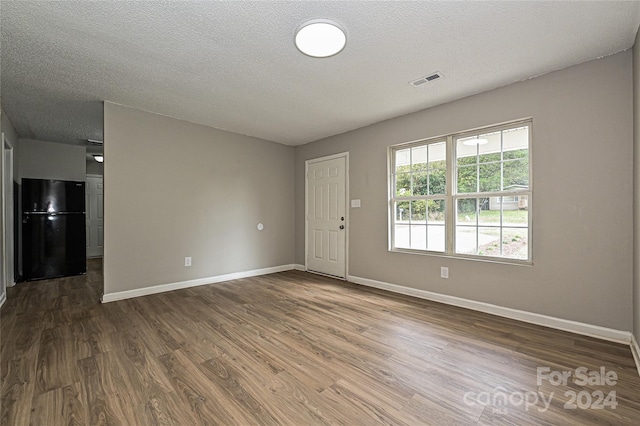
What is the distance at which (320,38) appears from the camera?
7.08 feet

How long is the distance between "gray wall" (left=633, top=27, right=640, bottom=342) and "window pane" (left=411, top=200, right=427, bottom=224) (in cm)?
189

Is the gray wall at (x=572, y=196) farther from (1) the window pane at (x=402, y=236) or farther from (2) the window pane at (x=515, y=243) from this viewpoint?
(1) the window pane at (x=402, y=236)

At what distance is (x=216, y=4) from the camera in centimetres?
186

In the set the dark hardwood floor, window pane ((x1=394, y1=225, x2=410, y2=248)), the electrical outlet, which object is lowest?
the dark hardwood floor

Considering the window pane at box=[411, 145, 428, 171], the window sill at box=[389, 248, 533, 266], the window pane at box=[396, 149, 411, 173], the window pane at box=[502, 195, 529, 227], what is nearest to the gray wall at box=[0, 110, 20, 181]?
the window pane at box=[396, 149, 411, 173]

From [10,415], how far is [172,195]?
2.92 m

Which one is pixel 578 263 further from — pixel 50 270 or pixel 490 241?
pixel 50 270

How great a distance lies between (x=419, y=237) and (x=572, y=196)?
1636mm

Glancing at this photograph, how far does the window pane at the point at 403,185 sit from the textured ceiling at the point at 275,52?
89 cm

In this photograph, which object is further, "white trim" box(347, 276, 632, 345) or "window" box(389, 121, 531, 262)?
"window" box(389, 121, 531, 262)

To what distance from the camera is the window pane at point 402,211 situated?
13.1 feet

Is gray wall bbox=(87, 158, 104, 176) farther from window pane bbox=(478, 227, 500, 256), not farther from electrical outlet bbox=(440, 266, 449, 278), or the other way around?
window pane bbox=(478, 227, 500, 256)

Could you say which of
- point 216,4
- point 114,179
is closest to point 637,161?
point 216,4

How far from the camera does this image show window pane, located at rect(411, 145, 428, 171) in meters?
3.81
